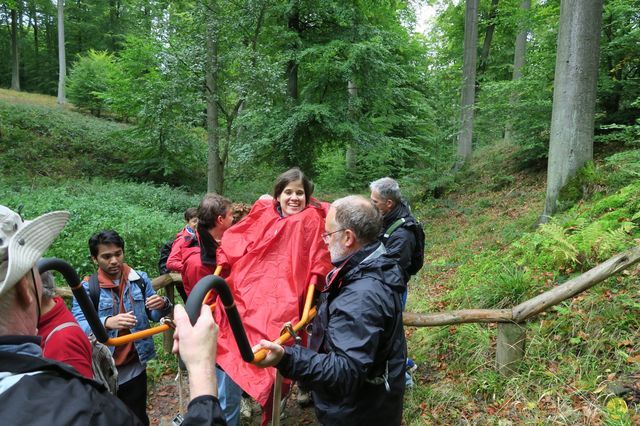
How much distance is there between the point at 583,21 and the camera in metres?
6.75

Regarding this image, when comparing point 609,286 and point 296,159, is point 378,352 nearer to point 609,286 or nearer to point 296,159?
point 609,286

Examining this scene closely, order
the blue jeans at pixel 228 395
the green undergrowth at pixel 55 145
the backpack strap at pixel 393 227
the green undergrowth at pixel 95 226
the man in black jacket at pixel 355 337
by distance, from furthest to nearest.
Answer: the green undergrowth at pixel 55 145, the green undergrowth at pixel 95 226, the backpack strap at pixel 393 227, the blue jeans at pixel 228 395, the man in black jacket at pixel 355 337

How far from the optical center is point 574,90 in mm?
6961

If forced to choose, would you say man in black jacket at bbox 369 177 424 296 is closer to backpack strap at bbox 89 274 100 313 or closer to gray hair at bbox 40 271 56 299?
backpack strap at bbox 89 274 100 313

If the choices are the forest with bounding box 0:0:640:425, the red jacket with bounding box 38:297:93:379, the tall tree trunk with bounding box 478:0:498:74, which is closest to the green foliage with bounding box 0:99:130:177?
the forest with bounding box 0:0:640:425

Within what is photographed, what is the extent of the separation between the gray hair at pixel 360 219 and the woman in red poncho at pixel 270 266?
2.35 feet

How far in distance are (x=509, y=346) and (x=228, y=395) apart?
2503mm

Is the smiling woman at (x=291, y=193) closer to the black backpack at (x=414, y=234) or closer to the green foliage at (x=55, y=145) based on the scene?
the black backpack at (x=414, y=234)

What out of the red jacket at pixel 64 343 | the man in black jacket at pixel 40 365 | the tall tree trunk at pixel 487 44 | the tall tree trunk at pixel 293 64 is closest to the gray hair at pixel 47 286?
the red jacket at pixel 64 343

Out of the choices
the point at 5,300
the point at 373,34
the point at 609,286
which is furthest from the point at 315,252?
the point at 373,34

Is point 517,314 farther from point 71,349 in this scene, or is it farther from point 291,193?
point 71,349

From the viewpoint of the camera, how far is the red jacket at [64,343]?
5.95ft

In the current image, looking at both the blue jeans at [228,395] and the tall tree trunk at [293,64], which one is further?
the tall tree trunk at [293,64]

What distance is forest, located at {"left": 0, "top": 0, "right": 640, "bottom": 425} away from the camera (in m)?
3.81
